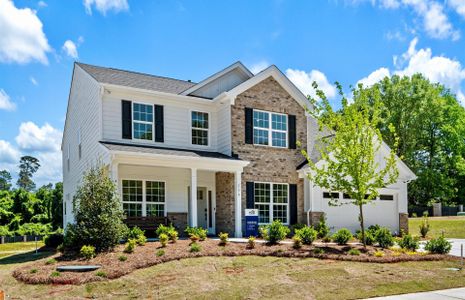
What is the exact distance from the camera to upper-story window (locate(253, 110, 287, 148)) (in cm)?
2112

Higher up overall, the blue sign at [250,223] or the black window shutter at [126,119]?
the black window shutter at [126,119]

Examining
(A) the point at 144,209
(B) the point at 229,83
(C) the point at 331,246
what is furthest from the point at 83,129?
(C) the point at 331,246

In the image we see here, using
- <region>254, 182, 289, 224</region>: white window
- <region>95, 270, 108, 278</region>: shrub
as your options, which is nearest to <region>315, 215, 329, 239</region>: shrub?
<region>254, 182, 289, 224</region>: white window

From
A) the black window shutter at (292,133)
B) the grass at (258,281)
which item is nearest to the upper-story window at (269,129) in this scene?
the black window shutter at (292,133)

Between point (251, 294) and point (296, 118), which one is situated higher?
point (296, 118)

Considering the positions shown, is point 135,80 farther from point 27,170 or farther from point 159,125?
point 27,170

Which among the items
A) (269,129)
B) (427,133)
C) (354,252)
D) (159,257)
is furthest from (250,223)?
(427,133)

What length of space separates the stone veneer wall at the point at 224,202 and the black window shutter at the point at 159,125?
3.17 meters

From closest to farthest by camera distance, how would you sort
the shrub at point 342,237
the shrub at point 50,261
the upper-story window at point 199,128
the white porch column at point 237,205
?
the shrub at point 50,261 < the shrub at point 342,237 < the white porch column at point 237,205 < the upper-story window at point 199,128

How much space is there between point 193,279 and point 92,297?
7.75 ft

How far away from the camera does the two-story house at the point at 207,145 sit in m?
18.8

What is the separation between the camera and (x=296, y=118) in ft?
72.8

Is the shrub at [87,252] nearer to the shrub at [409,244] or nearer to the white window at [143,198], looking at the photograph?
the white window at [143,198]

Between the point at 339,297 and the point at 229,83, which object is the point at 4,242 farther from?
the point at 339,297
